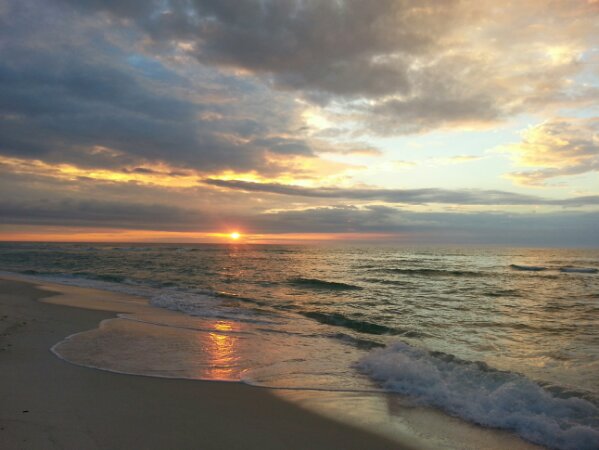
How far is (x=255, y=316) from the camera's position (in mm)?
14336

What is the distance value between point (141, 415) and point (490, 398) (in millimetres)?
4948

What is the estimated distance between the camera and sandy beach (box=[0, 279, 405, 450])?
4201 mm

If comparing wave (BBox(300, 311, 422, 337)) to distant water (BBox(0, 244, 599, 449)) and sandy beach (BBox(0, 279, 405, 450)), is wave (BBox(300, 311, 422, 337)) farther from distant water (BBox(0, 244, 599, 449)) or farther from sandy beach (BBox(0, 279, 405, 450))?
sandy beach (BBox(0, 279, 405, 450))

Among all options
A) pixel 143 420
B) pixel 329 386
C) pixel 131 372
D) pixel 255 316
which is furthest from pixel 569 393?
pixel 255 316

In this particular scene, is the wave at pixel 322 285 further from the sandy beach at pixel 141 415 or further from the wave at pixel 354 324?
the sandy beach at pixel 141 415

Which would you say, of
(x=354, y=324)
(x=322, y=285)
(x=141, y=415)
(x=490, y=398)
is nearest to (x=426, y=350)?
(x=490, y=398)

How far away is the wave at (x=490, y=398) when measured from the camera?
16.3ft

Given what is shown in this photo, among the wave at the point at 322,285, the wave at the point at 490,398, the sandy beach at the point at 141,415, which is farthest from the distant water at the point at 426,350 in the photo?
the wave at the point at 322,285

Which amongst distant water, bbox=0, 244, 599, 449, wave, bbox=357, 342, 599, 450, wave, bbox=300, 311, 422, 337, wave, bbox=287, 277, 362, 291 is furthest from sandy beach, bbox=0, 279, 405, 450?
wave, bbox=287, 277, 362, 291

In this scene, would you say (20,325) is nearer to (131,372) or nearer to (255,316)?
(131,372)

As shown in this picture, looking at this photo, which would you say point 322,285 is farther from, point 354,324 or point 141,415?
point 141,415

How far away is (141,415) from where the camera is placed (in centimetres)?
489

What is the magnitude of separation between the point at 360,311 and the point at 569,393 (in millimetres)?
9428

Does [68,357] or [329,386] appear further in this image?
[68,357]
